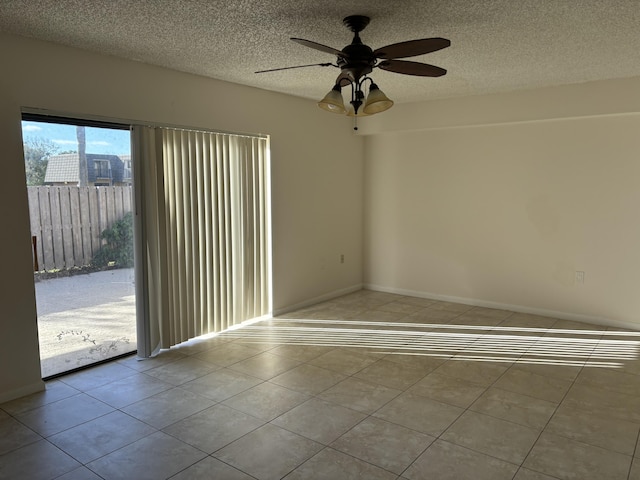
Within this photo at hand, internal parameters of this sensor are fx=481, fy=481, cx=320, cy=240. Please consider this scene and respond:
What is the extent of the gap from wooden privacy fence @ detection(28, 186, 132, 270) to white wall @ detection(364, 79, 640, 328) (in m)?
3.46

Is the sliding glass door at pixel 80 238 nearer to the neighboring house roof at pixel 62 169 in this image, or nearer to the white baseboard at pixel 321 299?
the neighboring house roof at pixel 62 169

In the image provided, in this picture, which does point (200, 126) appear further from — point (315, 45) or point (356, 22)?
point (315, 45)

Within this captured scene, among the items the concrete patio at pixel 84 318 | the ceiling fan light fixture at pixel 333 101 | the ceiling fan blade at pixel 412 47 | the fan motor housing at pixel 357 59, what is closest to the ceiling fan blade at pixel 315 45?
the fan motor housing at pixel 357 59

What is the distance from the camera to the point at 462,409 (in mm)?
3086

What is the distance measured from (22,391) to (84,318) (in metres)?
0.66

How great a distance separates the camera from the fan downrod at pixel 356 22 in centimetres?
279

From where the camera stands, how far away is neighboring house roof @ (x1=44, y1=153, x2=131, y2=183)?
346 cm

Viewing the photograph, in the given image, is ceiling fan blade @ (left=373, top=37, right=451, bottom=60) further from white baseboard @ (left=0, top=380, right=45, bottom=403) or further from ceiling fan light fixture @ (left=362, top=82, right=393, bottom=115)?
white baseboard @ (left=0, top=380, right=45, bottom=403)

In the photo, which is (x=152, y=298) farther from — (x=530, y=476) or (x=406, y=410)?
(x=530, y=476)

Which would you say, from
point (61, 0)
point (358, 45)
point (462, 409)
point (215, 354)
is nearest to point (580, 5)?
point (358, 45)

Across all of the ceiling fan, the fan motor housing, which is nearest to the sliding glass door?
the ceiling fan

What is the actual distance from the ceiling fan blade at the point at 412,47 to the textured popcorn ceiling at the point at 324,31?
10.2 inches

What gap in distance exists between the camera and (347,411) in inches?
121

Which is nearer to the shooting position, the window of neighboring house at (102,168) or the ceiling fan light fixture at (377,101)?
the ceiling fan light fixture at (377,101)
